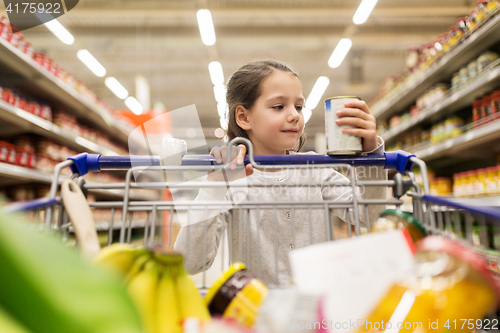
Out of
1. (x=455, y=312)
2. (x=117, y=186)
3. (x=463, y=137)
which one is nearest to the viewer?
(x=455, y=312)

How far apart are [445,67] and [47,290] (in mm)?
3430

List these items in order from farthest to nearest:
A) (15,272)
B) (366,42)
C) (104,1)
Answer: (366,42)
(104,1)
(15,272)

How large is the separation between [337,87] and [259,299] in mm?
9420

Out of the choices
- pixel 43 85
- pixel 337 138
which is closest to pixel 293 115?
pixel 337 138

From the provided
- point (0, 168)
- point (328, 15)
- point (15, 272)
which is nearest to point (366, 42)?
point (328, 15)

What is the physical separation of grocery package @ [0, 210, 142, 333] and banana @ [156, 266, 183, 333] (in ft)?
0.55

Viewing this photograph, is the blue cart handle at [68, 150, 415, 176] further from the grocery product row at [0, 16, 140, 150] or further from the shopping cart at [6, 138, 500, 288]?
the grocery product row at [0, 16, 140, 150]

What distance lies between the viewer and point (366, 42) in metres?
6.51

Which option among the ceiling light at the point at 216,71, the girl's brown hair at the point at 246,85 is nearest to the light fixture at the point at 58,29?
the ceiling light at the point at 216,71

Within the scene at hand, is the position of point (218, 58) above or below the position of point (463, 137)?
above

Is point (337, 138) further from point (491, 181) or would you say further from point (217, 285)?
point (491, 181)

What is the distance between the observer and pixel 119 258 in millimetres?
411

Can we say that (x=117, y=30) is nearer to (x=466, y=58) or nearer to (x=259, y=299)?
(x=466, y=58)

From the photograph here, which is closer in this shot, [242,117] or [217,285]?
[217,285]
